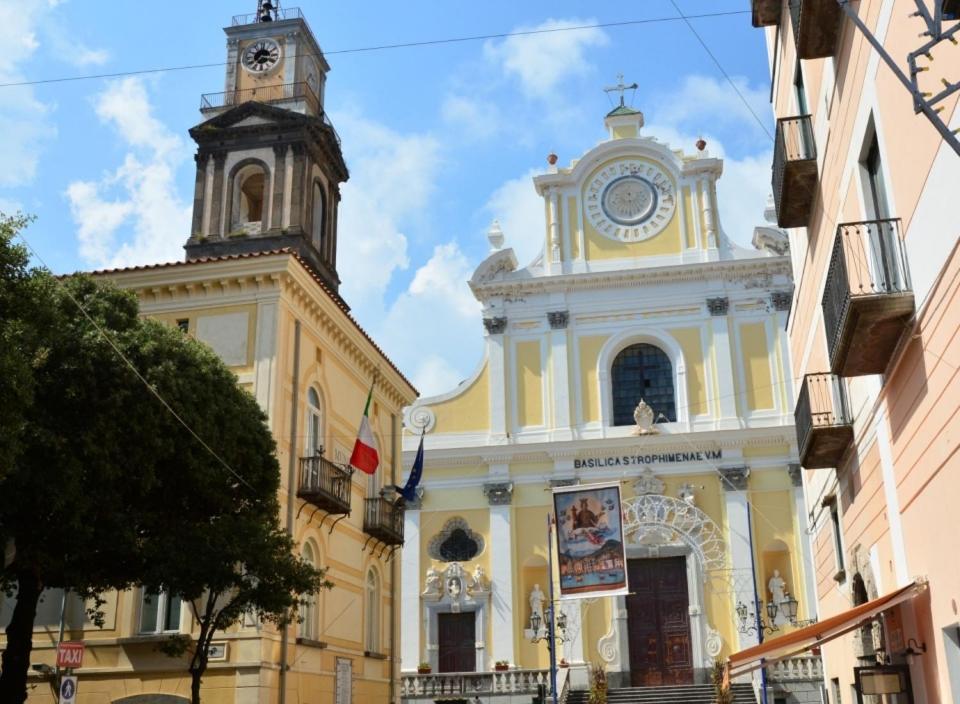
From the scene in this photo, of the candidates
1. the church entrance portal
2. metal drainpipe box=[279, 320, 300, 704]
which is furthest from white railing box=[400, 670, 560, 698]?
metal drainpipe box=[279, 320, 300, 704]

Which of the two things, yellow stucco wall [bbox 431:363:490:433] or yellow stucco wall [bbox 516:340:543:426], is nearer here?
yellow stucco wall [bbox 516:340:543:426]

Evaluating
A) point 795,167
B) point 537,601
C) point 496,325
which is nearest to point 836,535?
point 795,167

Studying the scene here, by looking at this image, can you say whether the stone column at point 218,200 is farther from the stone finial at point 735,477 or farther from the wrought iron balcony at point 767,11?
the stone finial at point 735,477

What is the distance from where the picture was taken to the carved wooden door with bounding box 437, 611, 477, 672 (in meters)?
32.7

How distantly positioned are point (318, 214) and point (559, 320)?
32.5ft

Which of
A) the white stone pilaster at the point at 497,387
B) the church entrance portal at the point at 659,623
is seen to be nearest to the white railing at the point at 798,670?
the church entrance portal at the point at 659,623

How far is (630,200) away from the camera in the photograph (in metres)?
36.9

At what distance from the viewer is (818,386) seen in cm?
1498

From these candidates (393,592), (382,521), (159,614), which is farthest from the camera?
(393,592)

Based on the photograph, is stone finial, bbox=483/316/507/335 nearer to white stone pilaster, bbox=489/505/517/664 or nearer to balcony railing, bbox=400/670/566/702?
white stone pilaster, bbox=489/505/517/664

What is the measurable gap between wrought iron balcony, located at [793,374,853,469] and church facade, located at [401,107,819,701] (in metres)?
15.9

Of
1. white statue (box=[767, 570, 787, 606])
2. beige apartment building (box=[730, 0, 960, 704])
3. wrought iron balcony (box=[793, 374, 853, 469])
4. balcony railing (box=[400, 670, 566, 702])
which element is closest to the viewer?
beige apartment building (box=[730, 0, 960, 704])

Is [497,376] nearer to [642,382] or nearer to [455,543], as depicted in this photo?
[642,382]

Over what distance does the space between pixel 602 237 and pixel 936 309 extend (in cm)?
2806
